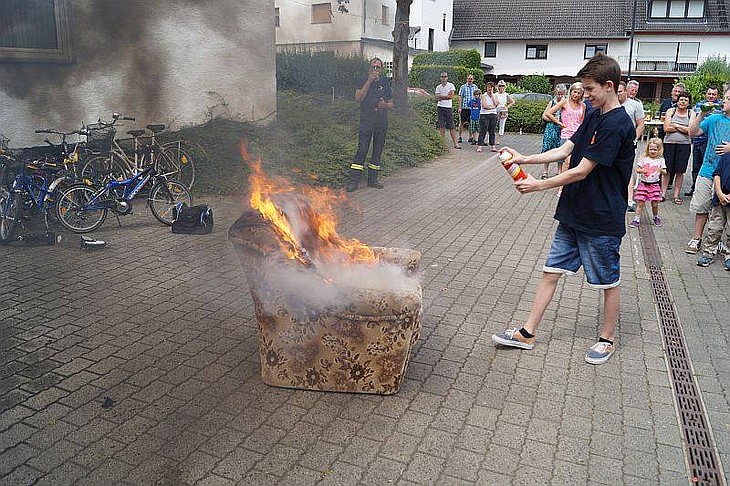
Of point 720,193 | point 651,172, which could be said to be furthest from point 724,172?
point 651,172

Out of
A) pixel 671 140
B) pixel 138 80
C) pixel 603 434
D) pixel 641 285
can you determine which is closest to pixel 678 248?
pixel 641 285

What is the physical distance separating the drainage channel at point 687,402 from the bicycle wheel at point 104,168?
624 centimetres

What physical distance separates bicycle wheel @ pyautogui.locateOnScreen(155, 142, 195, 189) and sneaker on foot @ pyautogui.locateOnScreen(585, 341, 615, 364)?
18.6 ft

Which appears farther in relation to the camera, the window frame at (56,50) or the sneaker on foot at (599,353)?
the window frame at (56,50)

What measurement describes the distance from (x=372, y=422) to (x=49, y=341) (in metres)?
2.32

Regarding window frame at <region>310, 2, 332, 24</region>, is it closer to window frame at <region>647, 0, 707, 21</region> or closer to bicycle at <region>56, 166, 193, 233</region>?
bicycle at <region>56, 166, 193, 233</region>

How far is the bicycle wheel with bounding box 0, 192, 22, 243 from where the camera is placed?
6223 millimetres

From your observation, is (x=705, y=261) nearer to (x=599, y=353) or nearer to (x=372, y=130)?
(x=599, y=353)

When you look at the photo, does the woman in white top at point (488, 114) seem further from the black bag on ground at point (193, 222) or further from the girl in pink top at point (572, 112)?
the black bag on ground at point (193, 222)

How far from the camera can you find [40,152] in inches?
263

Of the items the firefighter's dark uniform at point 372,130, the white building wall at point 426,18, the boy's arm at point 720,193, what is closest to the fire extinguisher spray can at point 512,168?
the white building wall at point 426,18

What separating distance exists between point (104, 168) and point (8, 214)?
166cm

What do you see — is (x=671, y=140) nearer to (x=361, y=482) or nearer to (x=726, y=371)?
(x=726, y=371)

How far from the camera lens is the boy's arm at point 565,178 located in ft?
11.3
